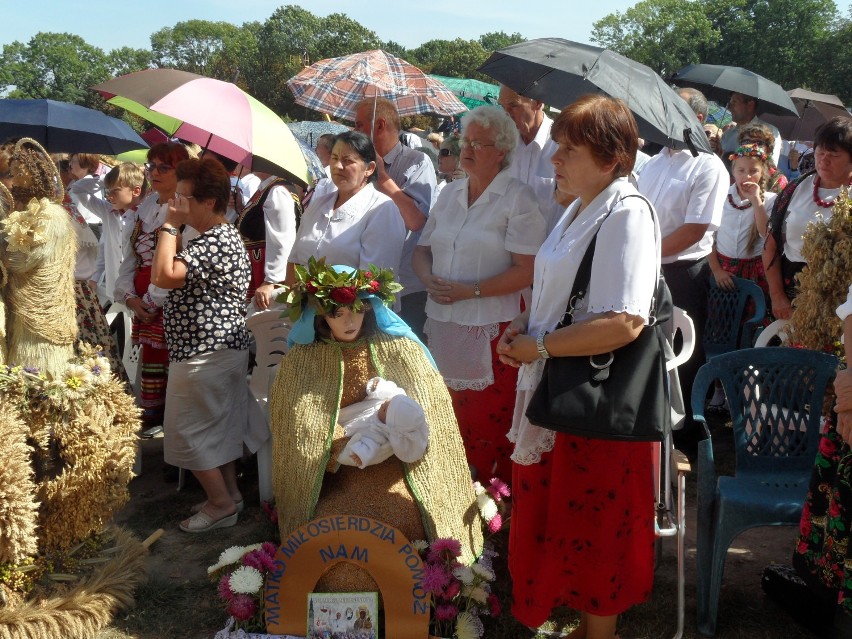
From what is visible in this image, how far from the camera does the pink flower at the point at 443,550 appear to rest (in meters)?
3.05

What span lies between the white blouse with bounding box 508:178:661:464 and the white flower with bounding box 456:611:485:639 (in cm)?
69

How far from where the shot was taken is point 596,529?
8.86 feet

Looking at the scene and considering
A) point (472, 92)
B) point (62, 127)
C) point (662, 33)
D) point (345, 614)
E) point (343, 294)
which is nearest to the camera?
point (345, 614)

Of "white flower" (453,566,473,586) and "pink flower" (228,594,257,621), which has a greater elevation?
"white flower" (453,566,473,586)

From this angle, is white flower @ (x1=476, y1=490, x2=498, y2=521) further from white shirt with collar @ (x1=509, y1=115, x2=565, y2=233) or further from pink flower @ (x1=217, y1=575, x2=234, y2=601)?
white shirt with collar @ (x1=509, y1=115, x2=565, y2=233)

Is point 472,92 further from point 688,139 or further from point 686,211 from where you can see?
point 688,139

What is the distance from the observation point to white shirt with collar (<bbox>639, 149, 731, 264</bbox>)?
455cm

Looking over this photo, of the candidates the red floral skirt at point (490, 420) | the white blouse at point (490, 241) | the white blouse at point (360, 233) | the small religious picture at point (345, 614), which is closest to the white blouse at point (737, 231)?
the white blouse at point (490, 241)

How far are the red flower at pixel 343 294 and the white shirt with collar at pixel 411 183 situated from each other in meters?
1.23

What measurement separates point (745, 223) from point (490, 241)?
2.56 meters

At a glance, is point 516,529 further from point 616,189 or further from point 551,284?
point 616,189

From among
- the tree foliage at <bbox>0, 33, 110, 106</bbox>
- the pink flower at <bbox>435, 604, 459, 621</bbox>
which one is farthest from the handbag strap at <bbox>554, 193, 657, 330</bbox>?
the tree foliage at <bbox>0, 33, 110, 106</bbox>

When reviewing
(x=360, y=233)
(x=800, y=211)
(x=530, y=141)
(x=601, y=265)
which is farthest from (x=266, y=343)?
(x=800, y=211)

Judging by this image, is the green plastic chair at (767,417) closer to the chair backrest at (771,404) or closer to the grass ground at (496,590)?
the chair backrest at (771,404)
